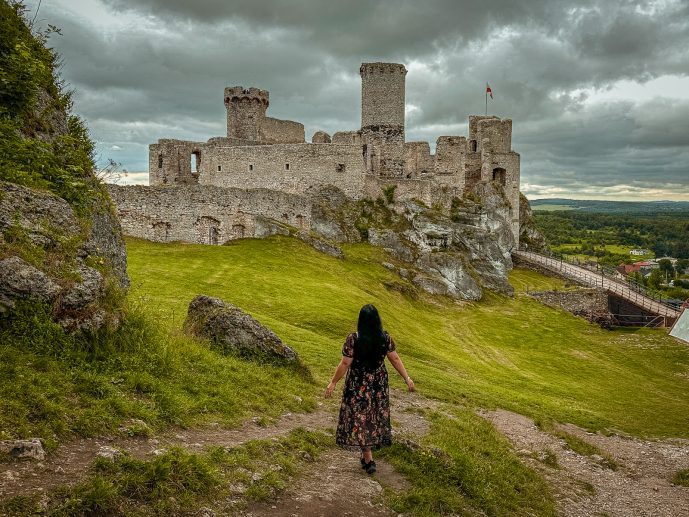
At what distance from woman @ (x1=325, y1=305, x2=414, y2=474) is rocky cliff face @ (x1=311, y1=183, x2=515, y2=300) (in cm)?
3408

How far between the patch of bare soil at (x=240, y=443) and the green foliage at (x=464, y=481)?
352 millimetres

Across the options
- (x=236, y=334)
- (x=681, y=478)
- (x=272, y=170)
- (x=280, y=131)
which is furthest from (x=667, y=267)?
(x=236, y=334)

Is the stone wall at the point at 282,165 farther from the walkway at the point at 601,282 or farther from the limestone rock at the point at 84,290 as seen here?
the limestone rock at the point at 84,290

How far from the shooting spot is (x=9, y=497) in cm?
521

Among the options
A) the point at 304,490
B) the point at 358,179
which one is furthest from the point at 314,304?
the point at 358,179

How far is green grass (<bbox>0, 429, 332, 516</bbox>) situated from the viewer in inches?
213

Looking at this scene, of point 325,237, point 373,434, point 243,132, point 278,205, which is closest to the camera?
point 373,434

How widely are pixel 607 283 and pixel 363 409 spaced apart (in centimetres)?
5612

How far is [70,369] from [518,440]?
10.4 metres

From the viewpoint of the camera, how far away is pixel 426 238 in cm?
4934

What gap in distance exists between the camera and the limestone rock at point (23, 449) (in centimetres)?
581

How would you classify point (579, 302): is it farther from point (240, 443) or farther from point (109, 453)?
point (109, 453)

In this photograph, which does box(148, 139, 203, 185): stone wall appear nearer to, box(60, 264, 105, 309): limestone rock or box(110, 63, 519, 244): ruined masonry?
box(110, 63, 519, 244): ruined masonry

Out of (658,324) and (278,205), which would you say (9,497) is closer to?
(278,205)
